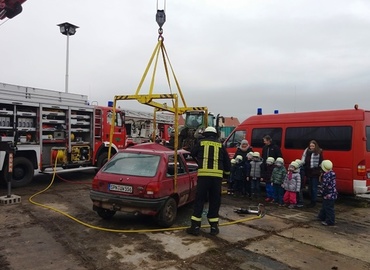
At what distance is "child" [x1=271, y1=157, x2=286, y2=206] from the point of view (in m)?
8.02

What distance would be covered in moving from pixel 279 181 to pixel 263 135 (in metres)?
2.52

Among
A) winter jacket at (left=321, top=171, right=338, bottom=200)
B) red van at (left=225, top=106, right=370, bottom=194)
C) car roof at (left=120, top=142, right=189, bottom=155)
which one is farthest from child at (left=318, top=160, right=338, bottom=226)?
car roof at (left=120, top=142, right=189, bottom=155)

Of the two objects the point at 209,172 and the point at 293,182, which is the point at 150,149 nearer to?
the point at 209,172

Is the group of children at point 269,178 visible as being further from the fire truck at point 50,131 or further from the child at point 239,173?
the fire truck at point 50,131

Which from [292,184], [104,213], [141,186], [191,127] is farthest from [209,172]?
[191,127]

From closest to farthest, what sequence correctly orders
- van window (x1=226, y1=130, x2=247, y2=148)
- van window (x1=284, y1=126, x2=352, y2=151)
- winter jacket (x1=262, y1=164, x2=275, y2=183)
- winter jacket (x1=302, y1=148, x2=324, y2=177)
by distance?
winter jacket (x1=302, y1=148, x2=324, y2=177) < van window (x1=284, y1=126, x2=352, y2=151) < winter jacket (x1=262, y1=164, x2=275, y2=183) < van window (x1=226, y1=130, x2=247, y2=148)

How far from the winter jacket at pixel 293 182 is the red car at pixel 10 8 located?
30.0ft

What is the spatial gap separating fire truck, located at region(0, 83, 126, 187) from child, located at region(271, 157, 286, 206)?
497cm

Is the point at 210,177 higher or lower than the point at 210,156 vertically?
lower

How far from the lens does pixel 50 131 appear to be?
1012 cm

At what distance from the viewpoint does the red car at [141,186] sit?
5418 mm

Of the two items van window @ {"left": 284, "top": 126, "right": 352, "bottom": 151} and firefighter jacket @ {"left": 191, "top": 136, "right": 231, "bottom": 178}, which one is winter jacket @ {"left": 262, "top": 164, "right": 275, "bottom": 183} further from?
firefighter jacket @ {"left": 191, "top": 136, "right": 231, "bottom": 178}

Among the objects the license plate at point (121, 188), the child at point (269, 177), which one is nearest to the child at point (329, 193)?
the child at point (269, 177)

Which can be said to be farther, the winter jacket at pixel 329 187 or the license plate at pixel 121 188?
the winter jacket at pixel 329 187
